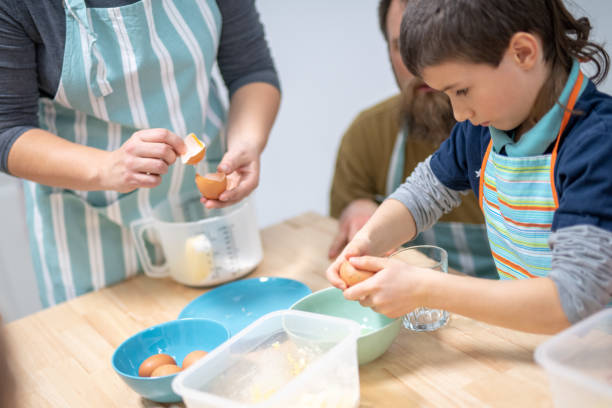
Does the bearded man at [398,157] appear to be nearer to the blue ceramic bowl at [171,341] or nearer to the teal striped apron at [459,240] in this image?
the teal striped apron at [459,240]

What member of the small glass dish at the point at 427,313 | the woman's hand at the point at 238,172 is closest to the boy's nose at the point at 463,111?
the small glass dish at the point at 427,313

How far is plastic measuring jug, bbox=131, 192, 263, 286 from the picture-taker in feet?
3.50

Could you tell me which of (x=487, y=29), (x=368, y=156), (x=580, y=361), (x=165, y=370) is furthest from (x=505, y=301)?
(x=368, y=156)

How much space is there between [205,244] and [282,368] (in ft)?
1.38

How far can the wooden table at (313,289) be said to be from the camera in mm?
701

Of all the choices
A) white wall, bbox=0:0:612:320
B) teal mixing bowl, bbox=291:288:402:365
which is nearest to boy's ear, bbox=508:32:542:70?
teal mixing bowl, bbox=291:288:402:365

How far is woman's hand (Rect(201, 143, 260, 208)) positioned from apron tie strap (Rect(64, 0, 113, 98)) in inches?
10.1

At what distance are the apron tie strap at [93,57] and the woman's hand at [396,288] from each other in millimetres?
615

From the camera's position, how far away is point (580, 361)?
57 centimetres

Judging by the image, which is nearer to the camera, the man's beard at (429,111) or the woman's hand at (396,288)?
the woman's hand at (396,288)

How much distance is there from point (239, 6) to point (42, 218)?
618 millimetres

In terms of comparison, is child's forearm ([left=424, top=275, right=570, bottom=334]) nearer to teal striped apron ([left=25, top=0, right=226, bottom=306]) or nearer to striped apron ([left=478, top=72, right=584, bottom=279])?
striped apron ([left=478, top=72, right=584, bottom=279])

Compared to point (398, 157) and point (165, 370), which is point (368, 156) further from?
point (165, 370)

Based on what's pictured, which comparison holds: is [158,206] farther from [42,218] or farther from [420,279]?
[420,279]
